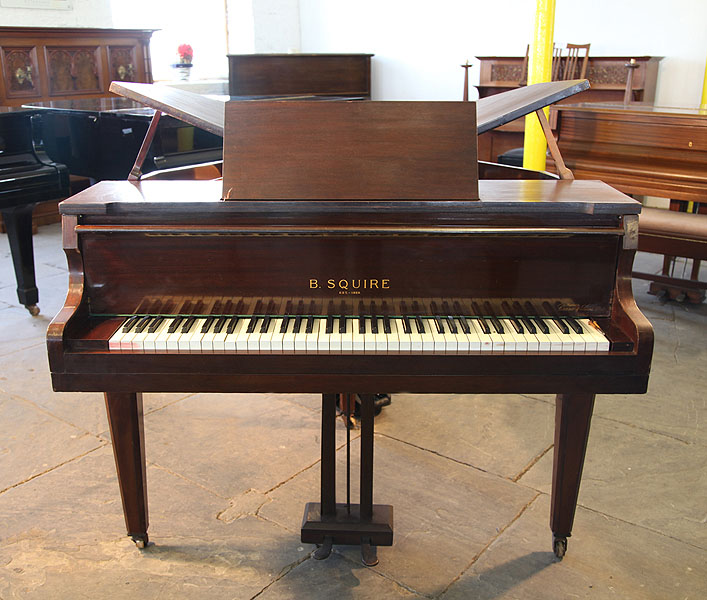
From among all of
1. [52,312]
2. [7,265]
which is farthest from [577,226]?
[7,265]

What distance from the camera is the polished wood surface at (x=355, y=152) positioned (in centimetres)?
180

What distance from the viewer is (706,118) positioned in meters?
3.77

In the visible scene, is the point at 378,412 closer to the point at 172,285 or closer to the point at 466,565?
the point at 466,565

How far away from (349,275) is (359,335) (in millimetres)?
169

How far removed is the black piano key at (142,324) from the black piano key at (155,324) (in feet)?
0.04

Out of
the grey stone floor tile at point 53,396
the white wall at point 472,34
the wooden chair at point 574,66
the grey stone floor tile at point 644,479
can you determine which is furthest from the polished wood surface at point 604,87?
the grey stone floor tile at point 53,396

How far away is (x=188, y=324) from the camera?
1.82 m

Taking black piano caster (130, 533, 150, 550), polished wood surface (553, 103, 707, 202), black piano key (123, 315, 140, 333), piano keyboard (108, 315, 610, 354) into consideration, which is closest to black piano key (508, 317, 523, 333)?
piano keyboard (108, 315, 610, 354)

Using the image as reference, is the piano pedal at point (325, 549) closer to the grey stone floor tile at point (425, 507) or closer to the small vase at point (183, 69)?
the grey stone floor tile at point (425, 507)

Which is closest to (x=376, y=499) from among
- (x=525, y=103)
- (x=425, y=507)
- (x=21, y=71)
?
(x=425, y=507)

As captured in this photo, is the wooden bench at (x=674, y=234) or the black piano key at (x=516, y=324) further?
the wooden bench at (x=674, y=234)

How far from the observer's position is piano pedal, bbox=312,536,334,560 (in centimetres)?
218

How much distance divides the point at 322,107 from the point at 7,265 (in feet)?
14.0

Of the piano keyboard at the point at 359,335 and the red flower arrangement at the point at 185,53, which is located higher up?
the red flower arrangement at the point at 185,53
